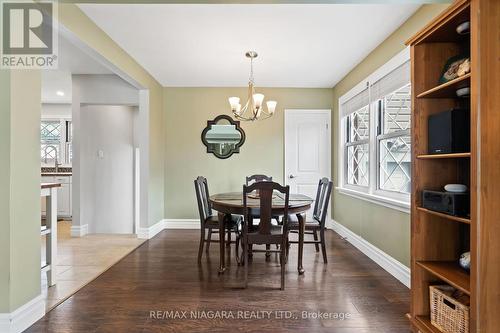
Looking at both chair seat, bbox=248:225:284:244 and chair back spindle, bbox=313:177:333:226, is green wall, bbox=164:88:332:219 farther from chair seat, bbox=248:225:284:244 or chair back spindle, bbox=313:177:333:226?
chair seat, bbox=248:225:284:244

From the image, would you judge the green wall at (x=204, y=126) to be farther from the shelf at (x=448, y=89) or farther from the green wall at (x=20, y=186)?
the shelf at (x=448, y=89)

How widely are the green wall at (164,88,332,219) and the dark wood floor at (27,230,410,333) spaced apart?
184cm

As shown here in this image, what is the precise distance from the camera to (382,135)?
3188 millimetres

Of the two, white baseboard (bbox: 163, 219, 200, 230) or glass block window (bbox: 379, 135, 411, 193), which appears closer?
glass block window (bbox: 379, 135, 411, 193)

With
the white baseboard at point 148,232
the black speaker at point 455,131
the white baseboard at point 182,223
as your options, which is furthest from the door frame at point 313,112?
the black speaker at point 455,131

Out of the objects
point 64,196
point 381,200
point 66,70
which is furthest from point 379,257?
point 64,196

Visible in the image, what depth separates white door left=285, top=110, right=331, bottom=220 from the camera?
193 inches

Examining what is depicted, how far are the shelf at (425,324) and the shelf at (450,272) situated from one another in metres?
0.33

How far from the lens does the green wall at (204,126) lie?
4.91 metres

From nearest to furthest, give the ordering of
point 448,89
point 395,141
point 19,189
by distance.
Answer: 1. point 448,89
2. point 19,189
3. point 395,141

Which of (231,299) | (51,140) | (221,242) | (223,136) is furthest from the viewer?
(51,140)

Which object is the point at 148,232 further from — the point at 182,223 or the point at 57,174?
the point at 57,174

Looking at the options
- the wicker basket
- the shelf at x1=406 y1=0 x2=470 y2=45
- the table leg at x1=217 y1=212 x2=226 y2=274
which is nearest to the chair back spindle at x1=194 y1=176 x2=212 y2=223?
the table leg at x1=217 y1=212 x2=226 y2=274

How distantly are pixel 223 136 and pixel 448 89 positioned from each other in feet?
11.9
